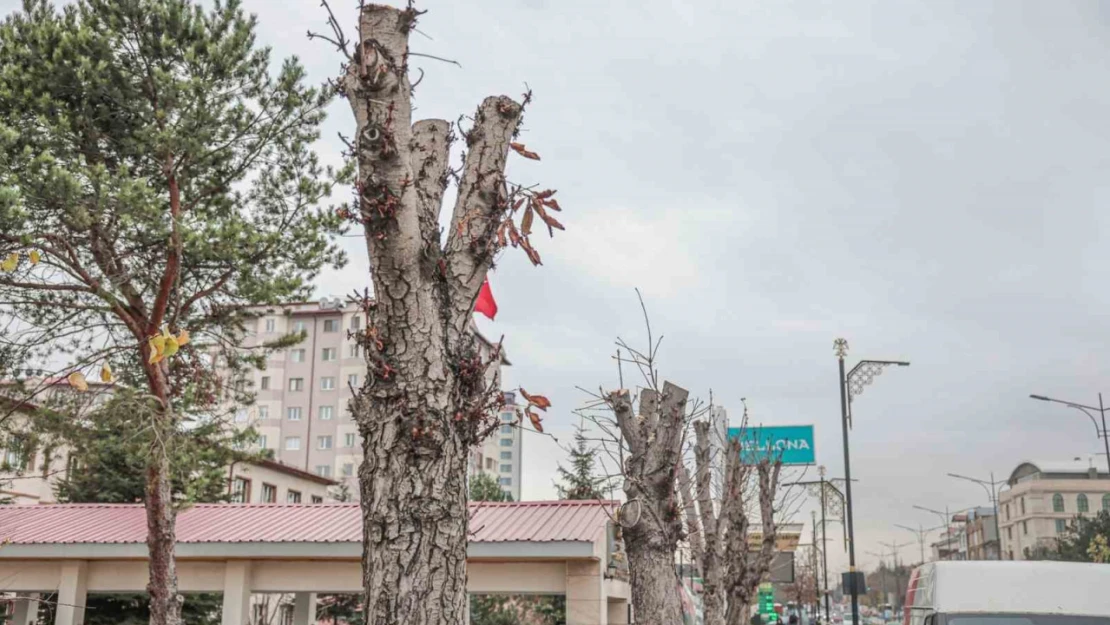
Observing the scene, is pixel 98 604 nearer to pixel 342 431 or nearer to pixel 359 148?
pixel 359 148

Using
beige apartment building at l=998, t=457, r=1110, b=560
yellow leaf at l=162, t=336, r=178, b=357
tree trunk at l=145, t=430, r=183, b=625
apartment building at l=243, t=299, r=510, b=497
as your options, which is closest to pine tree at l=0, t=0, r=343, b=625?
tree trunk at l=145, t=430, r=183, b=625

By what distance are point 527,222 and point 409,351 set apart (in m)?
1.14

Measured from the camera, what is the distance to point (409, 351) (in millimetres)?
5191

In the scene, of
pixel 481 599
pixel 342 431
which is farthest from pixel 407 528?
pixel 342 431

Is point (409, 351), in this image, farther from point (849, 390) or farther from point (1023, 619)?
point (849, 390)

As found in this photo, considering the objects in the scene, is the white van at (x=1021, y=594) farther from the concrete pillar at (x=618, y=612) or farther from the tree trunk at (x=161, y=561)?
the concrete pillar at (x=618, y=612)

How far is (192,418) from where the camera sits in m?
20.1

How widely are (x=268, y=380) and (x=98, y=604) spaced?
52.8 metres

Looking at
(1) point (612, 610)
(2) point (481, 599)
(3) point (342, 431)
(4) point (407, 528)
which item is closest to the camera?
(4) point (407, 528)

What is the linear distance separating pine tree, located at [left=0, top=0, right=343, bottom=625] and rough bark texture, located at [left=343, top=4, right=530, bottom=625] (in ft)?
34.0

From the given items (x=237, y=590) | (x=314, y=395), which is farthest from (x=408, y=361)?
(x=314, y=395)

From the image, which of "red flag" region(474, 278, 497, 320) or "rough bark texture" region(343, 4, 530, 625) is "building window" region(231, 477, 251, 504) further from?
"rough bark texture" region(343, 4, 530, 625)

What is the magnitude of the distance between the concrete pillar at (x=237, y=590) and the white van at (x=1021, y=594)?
1424 centimetres

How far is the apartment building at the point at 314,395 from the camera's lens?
2997 inches
